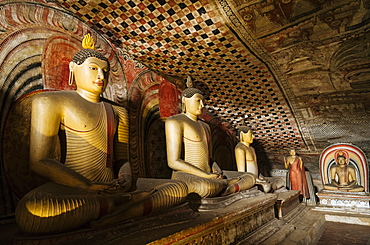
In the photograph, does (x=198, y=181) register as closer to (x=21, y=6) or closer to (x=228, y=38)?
(x=228, y=38)

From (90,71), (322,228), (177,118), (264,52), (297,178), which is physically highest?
(264,52)

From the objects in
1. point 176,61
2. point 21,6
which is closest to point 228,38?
point 176,61

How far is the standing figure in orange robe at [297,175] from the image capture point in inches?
258

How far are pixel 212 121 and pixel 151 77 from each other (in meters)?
2.52

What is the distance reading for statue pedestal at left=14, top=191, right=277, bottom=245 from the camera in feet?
5.84

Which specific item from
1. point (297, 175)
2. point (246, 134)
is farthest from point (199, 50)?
point (297, 175)

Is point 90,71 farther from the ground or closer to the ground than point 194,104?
farther from the ground

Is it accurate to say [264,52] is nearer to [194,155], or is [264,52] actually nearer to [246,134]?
[246,134]

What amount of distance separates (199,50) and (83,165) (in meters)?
2.94

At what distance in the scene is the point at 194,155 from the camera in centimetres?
367

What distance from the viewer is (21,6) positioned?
2797 mm

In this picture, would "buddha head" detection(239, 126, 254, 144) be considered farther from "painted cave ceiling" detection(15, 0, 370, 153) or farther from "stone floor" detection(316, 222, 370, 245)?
"stone floor" detection(316, 222, 370, 245)

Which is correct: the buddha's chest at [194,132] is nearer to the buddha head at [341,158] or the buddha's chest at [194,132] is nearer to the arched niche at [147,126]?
the arched niche at [147,126]

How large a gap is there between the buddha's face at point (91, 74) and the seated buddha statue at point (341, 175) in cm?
620
